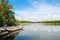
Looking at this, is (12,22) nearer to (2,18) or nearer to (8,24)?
(8,24)

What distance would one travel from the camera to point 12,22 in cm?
4322

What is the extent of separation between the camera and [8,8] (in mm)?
40750

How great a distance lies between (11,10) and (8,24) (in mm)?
4210

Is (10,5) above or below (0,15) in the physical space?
above

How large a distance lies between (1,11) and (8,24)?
7.20 meters

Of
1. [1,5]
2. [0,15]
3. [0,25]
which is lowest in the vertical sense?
[0,25]

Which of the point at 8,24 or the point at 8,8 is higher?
the point at 8,8

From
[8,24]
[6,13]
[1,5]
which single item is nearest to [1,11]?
[1,5]

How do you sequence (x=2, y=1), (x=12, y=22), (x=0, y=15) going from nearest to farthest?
(x=0, y=15)
(x=2, y=1)
(x=12, y=22)

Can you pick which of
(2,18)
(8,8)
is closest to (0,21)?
(2,18)

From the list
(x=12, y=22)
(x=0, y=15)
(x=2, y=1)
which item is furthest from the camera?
(x=12, y=22)

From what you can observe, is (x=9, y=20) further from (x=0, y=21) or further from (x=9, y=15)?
(x=0, y=21)

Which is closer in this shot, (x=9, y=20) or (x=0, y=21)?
(x=0, y=21)

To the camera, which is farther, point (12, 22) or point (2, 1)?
point (12, 22)
